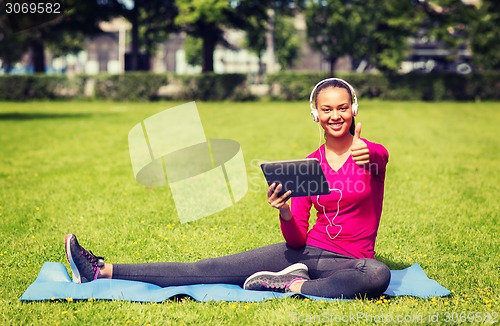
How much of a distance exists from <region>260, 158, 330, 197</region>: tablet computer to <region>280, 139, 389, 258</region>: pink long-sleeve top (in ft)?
0.89

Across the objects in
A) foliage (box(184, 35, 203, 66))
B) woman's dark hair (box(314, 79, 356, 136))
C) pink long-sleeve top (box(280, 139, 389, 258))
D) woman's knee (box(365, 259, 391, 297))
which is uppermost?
woman's dark hair (box(314, 79, 356, 136))

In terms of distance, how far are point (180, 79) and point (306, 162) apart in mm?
32857

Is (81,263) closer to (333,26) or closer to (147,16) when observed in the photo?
(147,16)

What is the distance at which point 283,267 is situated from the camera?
508 centimetres

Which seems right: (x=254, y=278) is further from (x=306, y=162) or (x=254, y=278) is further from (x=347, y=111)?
(x=347, y=111)

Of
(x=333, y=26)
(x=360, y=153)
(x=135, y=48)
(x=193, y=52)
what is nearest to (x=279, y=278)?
(x=360, y=153)

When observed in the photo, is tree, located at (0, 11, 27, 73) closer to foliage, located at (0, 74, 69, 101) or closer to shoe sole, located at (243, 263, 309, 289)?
foliage, located at (0, 74, 69, 101)

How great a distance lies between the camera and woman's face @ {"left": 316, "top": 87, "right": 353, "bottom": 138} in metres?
4.79

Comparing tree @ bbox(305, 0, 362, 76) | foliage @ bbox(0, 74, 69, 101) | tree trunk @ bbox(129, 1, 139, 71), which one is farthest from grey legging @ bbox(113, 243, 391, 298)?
tree @ bbox(305, 0, 362, 76)

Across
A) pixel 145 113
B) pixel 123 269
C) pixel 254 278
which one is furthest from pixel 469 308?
pixel 145 113

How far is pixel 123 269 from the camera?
5.20 meters

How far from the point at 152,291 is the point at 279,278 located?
A: 0.96m

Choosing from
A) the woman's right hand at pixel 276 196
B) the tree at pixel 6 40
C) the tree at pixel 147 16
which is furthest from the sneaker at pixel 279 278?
the tree at pixel 147 16

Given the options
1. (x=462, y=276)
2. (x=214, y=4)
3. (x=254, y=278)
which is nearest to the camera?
(x=254, y=278)
